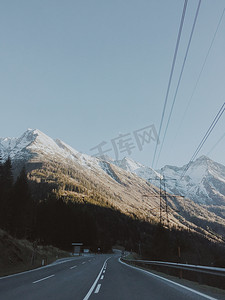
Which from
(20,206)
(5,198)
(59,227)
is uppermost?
(5,198)

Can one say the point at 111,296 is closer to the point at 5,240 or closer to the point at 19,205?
the point at 5,240

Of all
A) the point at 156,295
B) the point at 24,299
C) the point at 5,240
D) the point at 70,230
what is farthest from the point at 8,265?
the point at 70,230

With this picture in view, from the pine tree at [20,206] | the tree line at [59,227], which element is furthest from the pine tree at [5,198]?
the pine tree at [20,206]

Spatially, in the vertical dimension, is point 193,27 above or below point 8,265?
above

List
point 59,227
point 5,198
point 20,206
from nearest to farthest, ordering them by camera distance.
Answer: point 5,198 → point 20,206 → point 59,227

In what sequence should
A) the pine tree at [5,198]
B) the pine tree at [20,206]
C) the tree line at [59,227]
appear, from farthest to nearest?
1. the pine tree at [20,206]
2. the pine tree at [5,198]
3. the tree line at [59,227]

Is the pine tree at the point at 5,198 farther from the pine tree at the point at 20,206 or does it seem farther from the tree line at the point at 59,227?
the pine tree at the point at 20,206

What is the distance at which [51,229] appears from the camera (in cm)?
7694

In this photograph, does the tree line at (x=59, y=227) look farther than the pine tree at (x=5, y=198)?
No

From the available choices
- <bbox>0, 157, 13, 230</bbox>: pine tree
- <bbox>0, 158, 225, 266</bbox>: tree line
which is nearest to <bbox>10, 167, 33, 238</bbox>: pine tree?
<bbox>0, 158, 225, 266</bbox>: tree line

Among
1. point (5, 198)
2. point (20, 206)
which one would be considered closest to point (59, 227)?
point (20, 206)

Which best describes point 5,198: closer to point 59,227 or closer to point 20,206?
point 20,206

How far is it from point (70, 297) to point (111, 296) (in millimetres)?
1583

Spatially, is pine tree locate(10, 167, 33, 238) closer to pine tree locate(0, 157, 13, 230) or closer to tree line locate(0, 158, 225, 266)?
tree line locate(0, 158, 225, 266)
